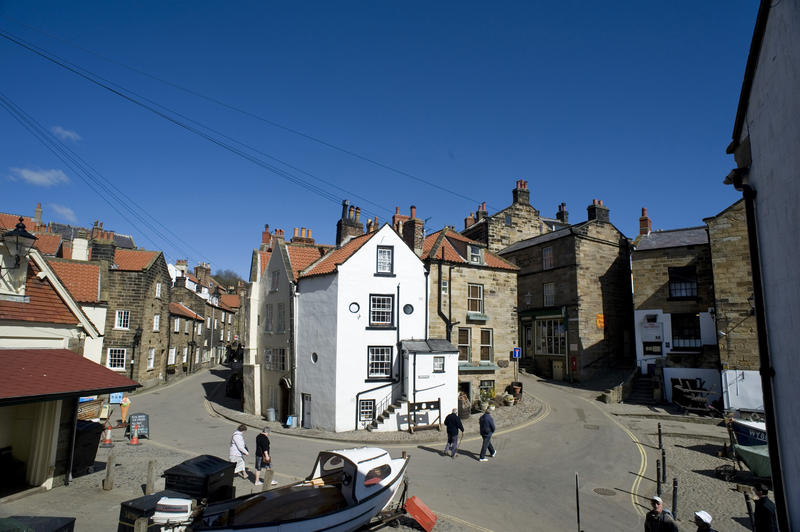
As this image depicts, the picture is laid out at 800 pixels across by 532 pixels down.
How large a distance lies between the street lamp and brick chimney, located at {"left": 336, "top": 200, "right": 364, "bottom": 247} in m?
16.8

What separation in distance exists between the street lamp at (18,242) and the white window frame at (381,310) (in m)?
14.1

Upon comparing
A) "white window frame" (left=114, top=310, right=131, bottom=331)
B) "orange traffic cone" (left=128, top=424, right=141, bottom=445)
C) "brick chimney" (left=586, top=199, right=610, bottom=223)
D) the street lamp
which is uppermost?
"brick chimney" (left=586, top=199, right=610, bottom=223)

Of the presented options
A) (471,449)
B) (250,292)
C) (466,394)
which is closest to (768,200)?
(471,449)

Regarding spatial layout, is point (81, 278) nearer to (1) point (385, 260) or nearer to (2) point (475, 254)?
(1) point (385, 260)

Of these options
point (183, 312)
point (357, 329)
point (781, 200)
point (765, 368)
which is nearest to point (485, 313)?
point (357, 329)

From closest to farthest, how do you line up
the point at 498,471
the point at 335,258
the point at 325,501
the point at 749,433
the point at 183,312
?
the point at 325,501, the point at 498,471, the point at 749,433, the point at 335,258, the point at 183,312

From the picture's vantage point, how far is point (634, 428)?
21547 mm

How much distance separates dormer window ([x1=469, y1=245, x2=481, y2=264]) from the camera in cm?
2714

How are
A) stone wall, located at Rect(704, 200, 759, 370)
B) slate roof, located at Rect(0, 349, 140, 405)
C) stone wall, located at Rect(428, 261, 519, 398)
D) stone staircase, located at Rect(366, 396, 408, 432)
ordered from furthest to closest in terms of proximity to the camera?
stone wall, located at Rect(428, 261, 519, 398), stone wall, located at Rect(704, 200, 759, 370), stone staircase, located at Rect(366, 396, 408, 432), slate roof, located at Rect(0, 349, 140, 405)

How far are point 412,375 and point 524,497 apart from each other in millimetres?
9816

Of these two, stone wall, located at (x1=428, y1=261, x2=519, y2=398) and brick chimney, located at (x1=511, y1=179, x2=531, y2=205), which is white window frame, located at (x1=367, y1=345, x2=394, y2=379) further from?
brick chimney, located at (x1=511, y1=179, x2=531, y2=205)

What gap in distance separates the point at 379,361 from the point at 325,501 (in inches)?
508

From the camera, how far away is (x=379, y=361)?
2236 centimetres

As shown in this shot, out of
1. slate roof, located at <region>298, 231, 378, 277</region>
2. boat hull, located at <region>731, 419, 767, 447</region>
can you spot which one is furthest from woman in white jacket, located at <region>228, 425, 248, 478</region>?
boat hull, located at <region>731, 419, 767, 447</region>
